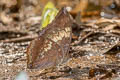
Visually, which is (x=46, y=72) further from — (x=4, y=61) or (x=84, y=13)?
(x=84, y=13)

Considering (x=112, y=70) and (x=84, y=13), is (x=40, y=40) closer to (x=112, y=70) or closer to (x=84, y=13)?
(x=112, y=70)

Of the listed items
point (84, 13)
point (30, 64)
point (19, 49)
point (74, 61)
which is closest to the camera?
point (30, 64)

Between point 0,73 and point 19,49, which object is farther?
point 19,49

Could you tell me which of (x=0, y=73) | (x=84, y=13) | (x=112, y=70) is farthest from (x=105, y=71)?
(x=84, y=13)

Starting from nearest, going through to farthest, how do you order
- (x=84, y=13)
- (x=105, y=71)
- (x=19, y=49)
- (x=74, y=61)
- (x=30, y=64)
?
1. (x=105, y=71)
2. (x=30, y=64)
3. (x=74, y=61)
4. (x=19, y=49)
5. (x=84, y=13)

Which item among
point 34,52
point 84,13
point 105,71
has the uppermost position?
point 84,13

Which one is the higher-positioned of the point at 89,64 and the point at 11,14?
the point at 11,14

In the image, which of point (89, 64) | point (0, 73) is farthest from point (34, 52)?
point (89, 64)
